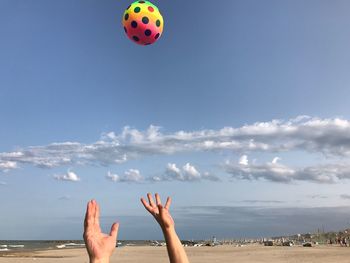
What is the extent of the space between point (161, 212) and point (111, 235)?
1.64ft

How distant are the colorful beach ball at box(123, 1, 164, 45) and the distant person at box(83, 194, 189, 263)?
6168 mm

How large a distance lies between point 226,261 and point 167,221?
70.0 ft

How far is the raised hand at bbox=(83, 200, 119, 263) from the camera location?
9.44ft

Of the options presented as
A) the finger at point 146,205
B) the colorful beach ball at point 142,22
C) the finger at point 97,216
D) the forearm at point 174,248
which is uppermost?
the colorful beach ball at point 142,22

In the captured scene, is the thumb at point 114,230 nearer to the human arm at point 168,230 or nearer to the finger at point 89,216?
the finger at point 89,216

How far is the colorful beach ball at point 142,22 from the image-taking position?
9164 mm

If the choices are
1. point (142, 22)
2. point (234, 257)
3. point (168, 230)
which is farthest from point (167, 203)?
point (234, 257)

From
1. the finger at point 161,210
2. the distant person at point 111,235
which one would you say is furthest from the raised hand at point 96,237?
the finger at point 161,210

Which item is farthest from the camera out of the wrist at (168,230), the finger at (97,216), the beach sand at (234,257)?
the beach sand at (234,257)

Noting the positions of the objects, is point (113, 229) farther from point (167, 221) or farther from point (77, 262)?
point (77, 262)

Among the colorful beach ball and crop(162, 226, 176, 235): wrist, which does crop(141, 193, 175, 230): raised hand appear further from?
the colorful beach ball

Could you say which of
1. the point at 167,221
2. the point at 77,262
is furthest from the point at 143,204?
the point at 77,262

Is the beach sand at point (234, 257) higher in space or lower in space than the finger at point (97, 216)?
lower

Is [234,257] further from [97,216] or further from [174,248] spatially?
[97,216]
